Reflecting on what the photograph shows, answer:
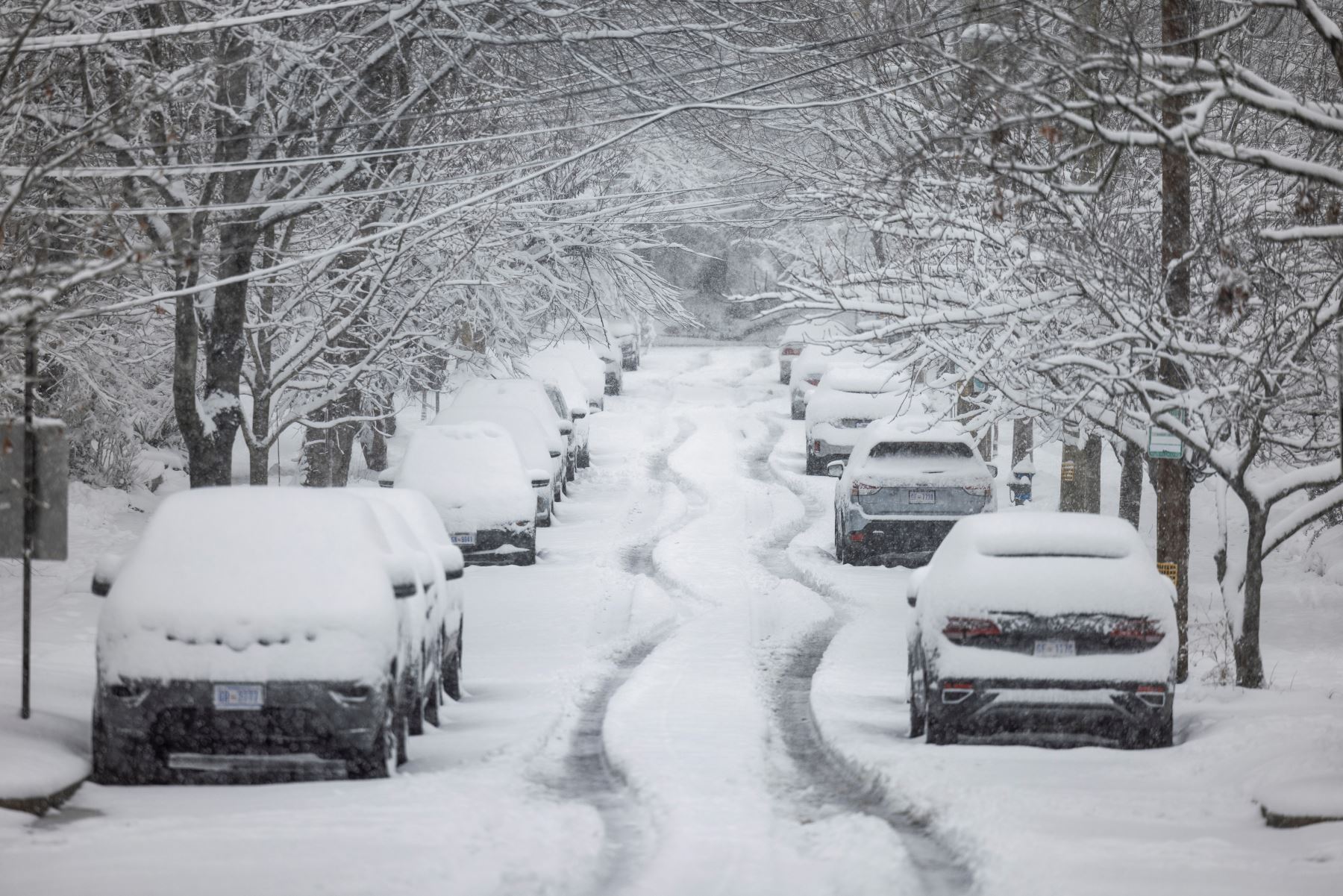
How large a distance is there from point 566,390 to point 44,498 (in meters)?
23.1

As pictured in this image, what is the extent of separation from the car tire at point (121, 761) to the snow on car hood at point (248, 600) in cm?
37

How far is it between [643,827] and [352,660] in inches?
71.0

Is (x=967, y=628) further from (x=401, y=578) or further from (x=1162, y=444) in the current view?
(x=1162, y=444)

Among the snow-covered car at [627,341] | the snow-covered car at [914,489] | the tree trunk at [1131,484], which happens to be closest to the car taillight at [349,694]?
the tree trunk at [1131,484]

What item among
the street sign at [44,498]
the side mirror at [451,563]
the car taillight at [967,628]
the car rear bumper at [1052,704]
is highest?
the street sign at [44,498]

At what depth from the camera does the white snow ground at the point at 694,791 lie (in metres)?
7.01

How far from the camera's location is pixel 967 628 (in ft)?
32.4

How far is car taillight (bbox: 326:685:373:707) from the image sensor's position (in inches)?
335

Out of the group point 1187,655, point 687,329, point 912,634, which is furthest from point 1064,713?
point 687,329

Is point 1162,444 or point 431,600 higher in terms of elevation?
point 1162,444

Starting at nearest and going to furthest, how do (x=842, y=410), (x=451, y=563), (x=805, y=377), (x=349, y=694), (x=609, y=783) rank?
(x=349, y=694), (x=609, y=783), (x=451, y=563), (x=842, y=410), (x=805, y=377)

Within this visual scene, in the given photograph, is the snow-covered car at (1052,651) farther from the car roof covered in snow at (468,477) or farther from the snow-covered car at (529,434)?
the snow-covered car at (529,434)

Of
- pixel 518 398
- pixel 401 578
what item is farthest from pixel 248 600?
pixel 518 398

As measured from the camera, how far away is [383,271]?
16469mm
